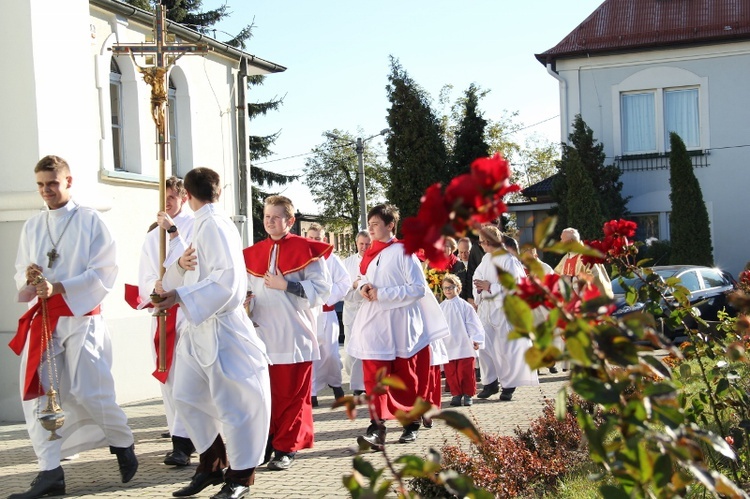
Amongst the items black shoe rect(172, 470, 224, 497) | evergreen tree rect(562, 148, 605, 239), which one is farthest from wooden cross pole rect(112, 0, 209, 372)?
evergreen tree rect(562, 148, 605, 239)

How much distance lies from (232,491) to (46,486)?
1.37 meters

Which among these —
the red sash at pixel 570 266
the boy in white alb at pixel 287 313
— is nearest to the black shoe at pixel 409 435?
the boy in white alb at pixel 287 313

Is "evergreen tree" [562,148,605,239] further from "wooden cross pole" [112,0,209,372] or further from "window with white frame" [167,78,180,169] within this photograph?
"wooden cross pole" [112,0,209,372]

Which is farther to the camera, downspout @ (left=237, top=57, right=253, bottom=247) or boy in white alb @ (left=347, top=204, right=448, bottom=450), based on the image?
downspout @ (left=237, top=57, right=253, bottom=247)

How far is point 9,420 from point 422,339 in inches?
191

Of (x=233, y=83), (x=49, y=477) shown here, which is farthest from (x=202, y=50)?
(x=233, y=83)

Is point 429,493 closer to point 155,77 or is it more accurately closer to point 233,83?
point 155,77

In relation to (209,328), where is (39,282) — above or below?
above

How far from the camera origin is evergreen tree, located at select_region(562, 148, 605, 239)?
2845cm

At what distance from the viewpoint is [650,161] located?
102 feet

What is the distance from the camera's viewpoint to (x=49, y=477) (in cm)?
690

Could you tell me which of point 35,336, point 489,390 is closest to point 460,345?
point 489,390

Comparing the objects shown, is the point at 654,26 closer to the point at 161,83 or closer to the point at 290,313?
the point at 290,313

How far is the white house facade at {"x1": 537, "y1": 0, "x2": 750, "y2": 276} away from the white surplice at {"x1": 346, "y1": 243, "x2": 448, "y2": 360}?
23.1 meters
